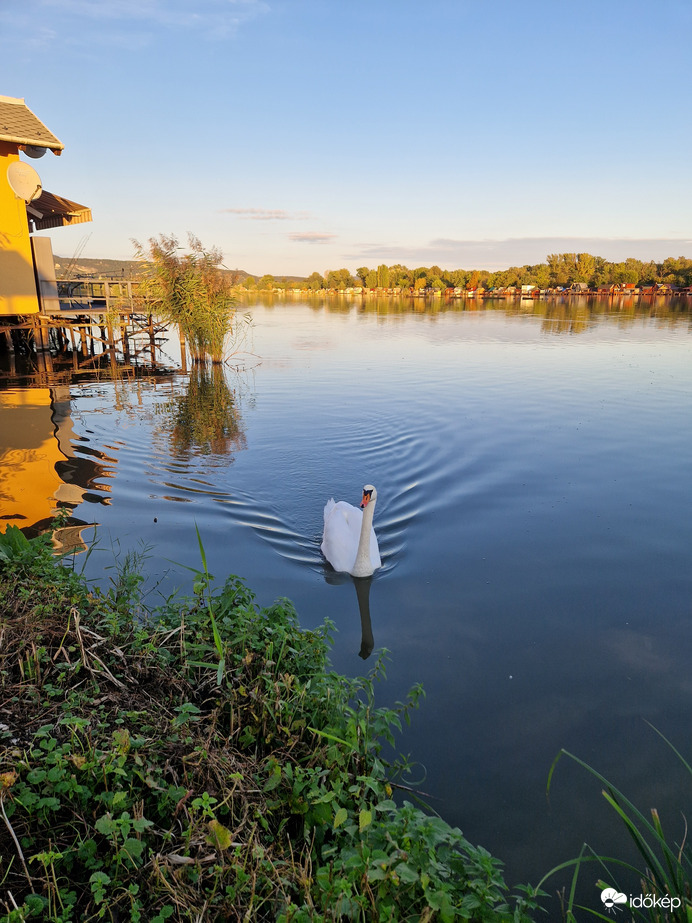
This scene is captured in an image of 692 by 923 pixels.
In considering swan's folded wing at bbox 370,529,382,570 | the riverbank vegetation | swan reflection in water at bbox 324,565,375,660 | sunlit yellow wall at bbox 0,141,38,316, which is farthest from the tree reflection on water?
→ the riverbank vegetation

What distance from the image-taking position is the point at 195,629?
391 cm

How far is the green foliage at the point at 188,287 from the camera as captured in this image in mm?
20469

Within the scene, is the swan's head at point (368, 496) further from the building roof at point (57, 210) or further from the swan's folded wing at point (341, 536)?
the building roof at point (57, 210)

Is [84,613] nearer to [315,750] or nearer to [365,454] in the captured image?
[315,750]

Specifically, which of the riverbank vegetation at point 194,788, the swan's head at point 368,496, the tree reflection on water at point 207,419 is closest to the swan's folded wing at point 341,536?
the swan's head at point 368,496

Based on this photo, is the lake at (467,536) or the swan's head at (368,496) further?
the swan's head at (368,496)

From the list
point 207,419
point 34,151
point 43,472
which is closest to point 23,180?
point 34,151

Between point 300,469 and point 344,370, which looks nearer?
point 300,469

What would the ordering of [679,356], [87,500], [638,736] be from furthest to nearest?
[679,356], [87,500], [638,736]

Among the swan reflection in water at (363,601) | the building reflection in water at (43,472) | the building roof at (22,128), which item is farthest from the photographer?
the building roof at (22,128)

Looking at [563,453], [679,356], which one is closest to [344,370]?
[563,453]

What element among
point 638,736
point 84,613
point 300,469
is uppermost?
point 84,613

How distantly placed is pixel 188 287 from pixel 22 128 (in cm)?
674

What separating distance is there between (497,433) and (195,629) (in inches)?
408
